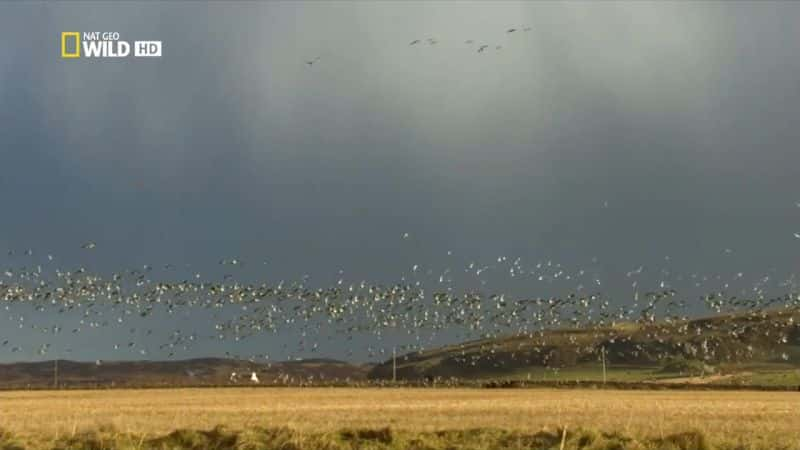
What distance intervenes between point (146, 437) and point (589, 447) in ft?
55.3

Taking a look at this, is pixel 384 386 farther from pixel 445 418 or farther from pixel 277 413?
pixel 445 418

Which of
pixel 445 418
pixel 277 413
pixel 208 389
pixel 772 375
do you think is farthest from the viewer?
pixel 772 375

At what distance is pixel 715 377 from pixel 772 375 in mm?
9622

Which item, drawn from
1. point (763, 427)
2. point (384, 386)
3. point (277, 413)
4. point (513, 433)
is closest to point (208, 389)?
point (384, 386)

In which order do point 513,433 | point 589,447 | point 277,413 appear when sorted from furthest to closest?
point 277,413 < point 513,433 < point 589,447

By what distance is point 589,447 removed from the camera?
125ft

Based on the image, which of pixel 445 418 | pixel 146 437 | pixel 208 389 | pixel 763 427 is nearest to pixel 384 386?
pixel 208 389

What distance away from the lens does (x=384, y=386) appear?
150 m

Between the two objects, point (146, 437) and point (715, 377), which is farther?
point (715, 377)

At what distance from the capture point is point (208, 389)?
14200 cm

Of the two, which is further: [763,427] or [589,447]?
[763,427]

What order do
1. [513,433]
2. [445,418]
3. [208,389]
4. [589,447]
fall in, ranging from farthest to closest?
[208,389] < [445,418] < [513,433] < [589,447]

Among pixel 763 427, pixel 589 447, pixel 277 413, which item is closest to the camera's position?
pixel 589 447

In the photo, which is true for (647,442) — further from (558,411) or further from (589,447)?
(558,411)
